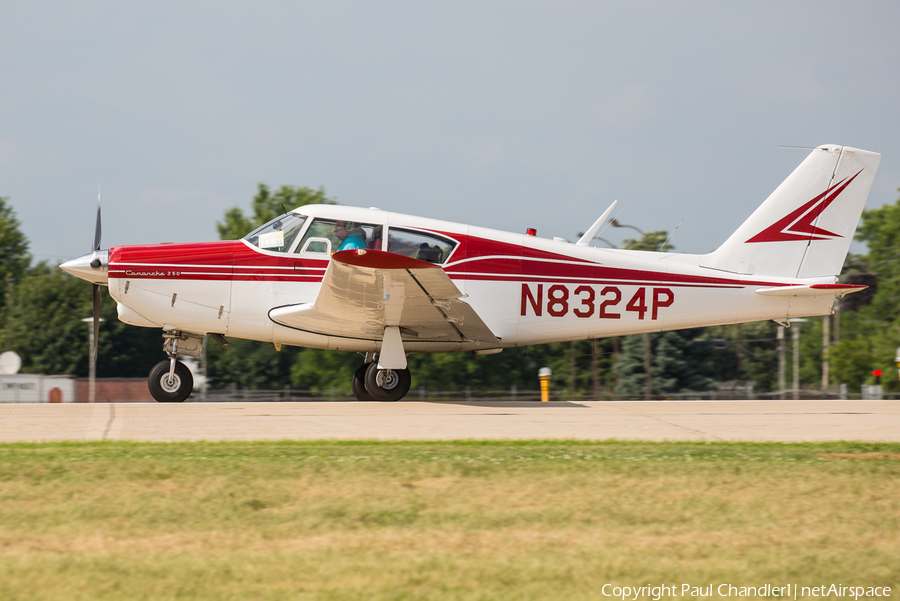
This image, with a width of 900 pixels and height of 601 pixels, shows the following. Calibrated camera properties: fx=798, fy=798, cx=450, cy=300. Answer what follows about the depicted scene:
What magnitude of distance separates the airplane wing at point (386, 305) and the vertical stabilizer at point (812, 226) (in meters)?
4.10

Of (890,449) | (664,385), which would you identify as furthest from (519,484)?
(664,385)

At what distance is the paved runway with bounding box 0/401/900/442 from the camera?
307 inches

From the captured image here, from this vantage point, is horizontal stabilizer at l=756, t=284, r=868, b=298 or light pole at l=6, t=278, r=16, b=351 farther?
light pole at l=6, t=278, r=16, b=351

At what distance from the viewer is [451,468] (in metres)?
5.75

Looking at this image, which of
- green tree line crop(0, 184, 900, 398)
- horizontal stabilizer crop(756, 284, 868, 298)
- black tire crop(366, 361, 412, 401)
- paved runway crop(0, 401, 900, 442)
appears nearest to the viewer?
paved runway crop(0, 401, 900, 442)

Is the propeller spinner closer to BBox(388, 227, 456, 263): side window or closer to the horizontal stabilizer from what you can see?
BBox(388, 227, 456, 263): side window

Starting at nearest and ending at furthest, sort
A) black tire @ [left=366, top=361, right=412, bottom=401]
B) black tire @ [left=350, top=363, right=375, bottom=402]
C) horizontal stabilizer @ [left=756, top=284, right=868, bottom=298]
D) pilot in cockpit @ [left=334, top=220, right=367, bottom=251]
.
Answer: pilot in cockpit @ [left=334, top=220, right=367, bottom=251] → horizontal stabilizer @ [left=756, top=284, right=868, bottom=298] → black tire @ [left=366, top=361, right=412, bottom=401] → black tire @ [left=350, top=363, right=375, bottom=402]

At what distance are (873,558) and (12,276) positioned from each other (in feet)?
220

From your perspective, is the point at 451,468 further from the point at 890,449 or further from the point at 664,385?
the point at 664,385

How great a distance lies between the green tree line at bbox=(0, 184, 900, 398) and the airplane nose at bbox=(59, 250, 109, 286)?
26.2m

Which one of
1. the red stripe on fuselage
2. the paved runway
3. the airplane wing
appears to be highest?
the red stripe on fuselage

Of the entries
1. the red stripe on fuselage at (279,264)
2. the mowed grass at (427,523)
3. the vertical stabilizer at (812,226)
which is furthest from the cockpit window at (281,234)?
the vertical stabilizer at (812,226)

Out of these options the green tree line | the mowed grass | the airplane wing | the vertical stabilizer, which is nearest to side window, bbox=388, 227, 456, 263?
the airplane wing

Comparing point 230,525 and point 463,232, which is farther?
point 463,232
